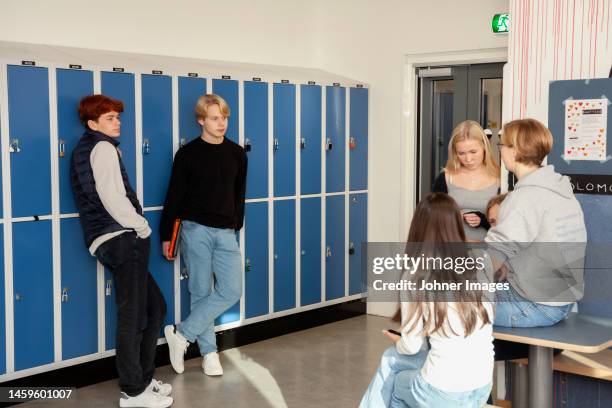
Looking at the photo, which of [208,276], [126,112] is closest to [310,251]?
[208,276]

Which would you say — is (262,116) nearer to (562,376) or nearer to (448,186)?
(448,186)

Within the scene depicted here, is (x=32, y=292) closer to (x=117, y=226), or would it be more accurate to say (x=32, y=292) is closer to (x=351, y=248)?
(x=117, y=226)

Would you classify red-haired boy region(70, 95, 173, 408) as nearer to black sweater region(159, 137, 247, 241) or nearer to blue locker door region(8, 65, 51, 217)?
blue locker door region(8, 65, 51, 217)

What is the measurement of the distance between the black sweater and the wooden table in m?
2.30

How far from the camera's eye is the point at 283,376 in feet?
17.2

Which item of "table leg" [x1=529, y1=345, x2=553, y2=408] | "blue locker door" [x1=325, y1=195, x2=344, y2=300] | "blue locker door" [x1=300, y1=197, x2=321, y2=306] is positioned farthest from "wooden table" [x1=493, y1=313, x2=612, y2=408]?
"blue locker door" [x1=325, y1=195, x2=344, y2=300]

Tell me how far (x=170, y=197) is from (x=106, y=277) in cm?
63

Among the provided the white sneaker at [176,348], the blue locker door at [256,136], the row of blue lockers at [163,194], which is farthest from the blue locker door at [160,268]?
the blue locker door at [256,136]

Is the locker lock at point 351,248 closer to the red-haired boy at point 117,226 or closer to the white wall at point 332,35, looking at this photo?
the white wall at point 332,35

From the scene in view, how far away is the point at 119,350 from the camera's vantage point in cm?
453

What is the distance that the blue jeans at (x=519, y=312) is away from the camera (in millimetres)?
3387

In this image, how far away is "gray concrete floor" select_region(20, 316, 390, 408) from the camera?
4.74 m

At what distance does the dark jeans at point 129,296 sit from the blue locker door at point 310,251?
196 cm

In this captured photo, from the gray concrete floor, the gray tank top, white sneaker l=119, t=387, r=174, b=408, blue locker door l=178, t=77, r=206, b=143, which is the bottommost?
the gray concrete floor
